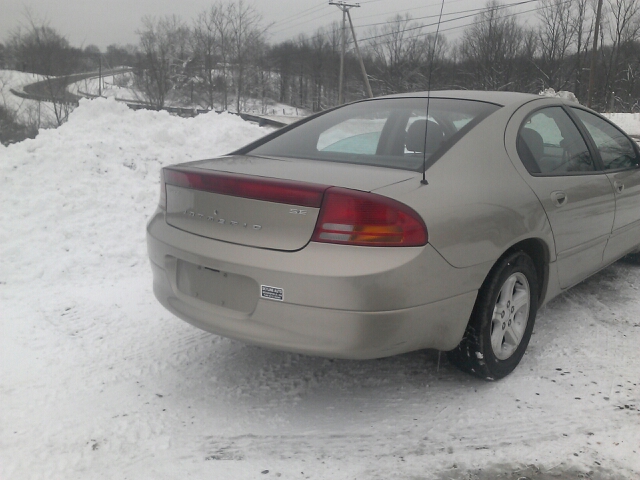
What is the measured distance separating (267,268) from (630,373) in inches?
83.7

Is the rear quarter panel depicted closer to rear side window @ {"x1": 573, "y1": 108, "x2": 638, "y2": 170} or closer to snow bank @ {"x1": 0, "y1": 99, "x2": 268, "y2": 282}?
rear side window @ {"x1": 573, "y1": 108, "x2": 638, "y2": 170}

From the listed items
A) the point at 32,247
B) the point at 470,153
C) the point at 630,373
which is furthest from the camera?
the point at 32,247

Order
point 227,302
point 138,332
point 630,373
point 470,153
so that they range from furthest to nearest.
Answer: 1. point 138,332
2. point 630,373
3. point 470,153
4. point 227,302

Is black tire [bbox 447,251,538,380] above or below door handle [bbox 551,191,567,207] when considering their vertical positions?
below

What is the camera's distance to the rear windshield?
2746mm

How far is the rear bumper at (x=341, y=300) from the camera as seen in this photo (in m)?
2.16

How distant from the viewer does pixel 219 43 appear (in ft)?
209

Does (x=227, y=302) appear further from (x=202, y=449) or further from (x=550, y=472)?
(x=550, y=472)

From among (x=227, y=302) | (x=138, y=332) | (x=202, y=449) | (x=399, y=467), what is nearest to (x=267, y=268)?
(x=227, y=302)

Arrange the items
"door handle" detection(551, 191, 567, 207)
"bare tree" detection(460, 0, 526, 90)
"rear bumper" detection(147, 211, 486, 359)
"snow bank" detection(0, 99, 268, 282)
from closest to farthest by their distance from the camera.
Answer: "rear bumper" detection(147, 211, 486, 359) < "door handle" detection(551, 191, 567, 207) < "snow bank" detection(0, 99, 268, 282) < "bare tree" detection(460, 0, 526, 90)

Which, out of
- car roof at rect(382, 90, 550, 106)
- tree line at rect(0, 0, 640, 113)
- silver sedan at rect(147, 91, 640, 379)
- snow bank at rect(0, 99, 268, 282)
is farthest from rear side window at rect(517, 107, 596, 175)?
tree line at rect(0, 0, 640, 113)

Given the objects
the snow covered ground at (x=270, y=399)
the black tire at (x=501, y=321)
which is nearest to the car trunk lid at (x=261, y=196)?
the black tire at (x=501, y=321)

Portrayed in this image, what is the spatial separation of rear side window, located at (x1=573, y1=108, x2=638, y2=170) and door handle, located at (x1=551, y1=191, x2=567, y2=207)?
0.84m

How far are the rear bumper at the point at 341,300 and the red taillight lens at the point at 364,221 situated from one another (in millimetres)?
41
